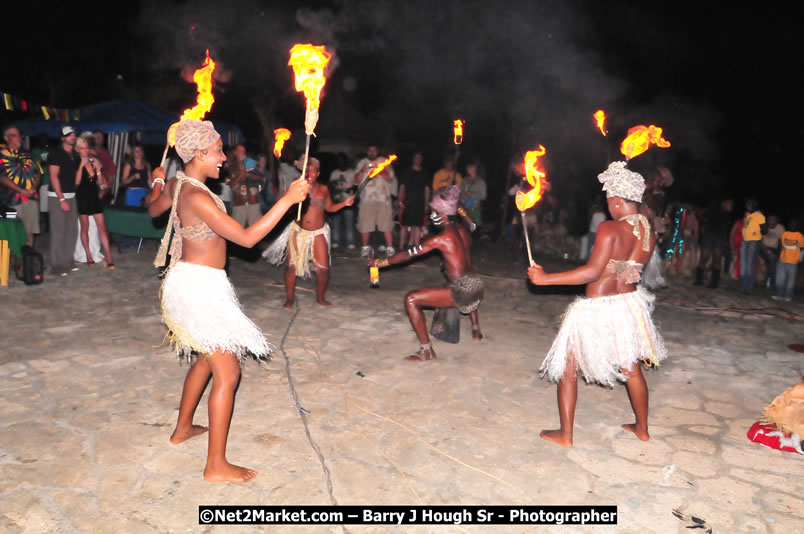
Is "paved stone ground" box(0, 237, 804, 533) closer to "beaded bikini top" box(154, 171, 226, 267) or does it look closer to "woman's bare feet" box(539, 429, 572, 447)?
"woman's bare feet" box(539, 429, 572, 447)

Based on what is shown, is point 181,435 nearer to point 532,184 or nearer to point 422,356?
point 422,356

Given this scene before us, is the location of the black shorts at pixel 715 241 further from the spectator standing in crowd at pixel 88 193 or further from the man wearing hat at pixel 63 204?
the man wearing hat at pixel 63 204

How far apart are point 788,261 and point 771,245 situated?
80 centimetres

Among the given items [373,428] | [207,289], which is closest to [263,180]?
[373,428]

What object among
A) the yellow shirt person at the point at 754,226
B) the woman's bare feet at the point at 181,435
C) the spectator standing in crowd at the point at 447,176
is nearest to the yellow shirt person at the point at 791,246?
the yellow shirt person at the point at 754,226

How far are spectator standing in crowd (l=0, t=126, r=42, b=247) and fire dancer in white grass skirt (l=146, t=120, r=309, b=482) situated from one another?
5.95m

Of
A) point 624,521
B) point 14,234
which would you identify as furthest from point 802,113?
point 14,234

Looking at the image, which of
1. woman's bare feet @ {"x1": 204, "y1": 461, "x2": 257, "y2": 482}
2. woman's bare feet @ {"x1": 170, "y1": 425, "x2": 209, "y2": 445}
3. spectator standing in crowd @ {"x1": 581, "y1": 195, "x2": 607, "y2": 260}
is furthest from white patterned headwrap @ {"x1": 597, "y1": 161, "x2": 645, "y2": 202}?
spectator standing in crowd @ {"x1": 581, "y1": 195, "x2": 607, "y2": 260}

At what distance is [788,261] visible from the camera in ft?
31.0

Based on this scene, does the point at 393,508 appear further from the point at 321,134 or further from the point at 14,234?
the point at 321,134

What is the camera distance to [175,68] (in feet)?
83.4

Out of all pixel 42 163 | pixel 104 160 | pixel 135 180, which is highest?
pixel 104 160

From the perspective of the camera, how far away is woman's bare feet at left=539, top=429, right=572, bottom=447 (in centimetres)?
420

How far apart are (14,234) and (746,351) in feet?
29.8
